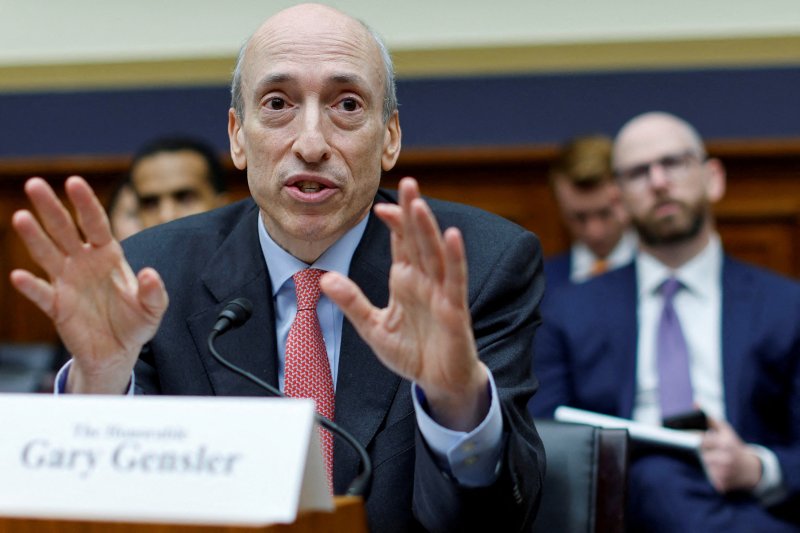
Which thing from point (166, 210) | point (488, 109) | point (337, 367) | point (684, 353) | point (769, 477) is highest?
point (488, 109)

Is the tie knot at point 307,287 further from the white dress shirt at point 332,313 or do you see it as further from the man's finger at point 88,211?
the man's finger at point 88,211

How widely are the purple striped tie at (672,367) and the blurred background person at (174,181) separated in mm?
1346

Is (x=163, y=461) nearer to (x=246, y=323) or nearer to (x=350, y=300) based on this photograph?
(x=350, y=300)

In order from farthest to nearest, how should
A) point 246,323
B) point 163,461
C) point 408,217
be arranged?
1. point 246,323
2. point 408,217
3. point 163,461

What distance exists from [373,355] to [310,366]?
101 mm

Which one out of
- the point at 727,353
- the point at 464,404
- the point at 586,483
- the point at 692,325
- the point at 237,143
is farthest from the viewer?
the point at 692,325

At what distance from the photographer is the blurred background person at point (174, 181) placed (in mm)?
3422

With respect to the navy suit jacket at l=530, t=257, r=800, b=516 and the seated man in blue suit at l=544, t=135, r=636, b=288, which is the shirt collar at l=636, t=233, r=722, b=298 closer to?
the navy suit jacket at l=530, t=257, r=800, b=516

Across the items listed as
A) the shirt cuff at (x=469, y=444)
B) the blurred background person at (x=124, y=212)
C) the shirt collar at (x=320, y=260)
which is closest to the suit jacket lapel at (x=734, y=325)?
the shirt collar at (x=320, y=260)

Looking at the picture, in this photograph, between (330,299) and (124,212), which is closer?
(330,299)

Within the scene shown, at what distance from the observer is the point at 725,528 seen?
2758 mm

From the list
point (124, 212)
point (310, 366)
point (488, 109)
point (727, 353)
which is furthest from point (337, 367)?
point (488, 109)

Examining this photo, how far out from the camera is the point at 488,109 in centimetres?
461

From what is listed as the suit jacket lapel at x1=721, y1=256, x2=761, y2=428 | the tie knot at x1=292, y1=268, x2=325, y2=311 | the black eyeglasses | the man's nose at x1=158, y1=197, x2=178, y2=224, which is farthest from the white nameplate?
the black eyeglasses
